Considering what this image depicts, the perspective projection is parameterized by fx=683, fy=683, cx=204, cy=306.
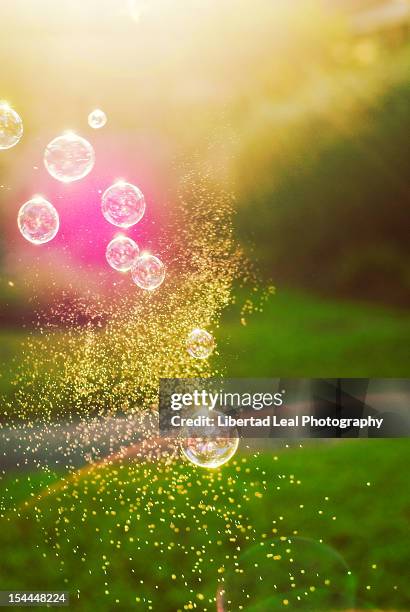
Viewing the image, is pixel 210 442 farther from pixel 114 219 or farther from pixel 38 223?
pixel 38 223

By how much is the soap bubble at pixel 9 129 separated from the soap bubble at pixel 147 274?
0.55 m

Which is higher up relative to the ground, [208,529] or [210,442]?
[210,442]

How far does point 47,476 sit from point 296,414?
919 millimetres

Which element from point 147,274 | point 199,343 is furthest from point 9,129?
point 199,343

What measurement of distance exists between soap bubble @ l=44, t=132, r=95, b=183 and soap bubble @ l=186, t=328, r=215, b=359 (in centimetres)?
65

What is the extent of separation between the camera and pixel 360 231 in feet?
10.2

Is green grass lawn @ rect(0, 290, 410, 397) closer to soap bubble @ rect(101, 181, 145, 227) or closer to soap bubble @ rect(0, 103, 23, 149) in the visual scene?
soap bubble @ rect(101, 181, 145, 227)

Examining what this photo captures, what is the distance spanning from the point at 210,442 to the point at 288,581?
481mm

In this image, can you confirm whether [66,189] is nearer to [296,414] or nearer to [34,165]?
[34,165]

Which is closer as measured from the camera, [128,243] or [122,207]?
[122,207]

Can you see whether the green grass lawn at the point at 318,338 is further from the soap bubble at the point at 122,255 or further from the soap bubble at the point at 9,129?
the soap bubble at the point at 9,129

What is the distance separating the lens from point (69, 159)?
6.95ft

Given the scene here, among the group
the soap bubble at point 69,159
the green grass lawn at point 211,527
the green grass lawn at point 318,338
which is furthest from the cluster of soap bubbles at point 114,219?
the green grass lawn at point 318,338

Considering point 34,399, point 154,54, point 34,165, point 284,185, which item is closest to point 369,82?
point 284,185
